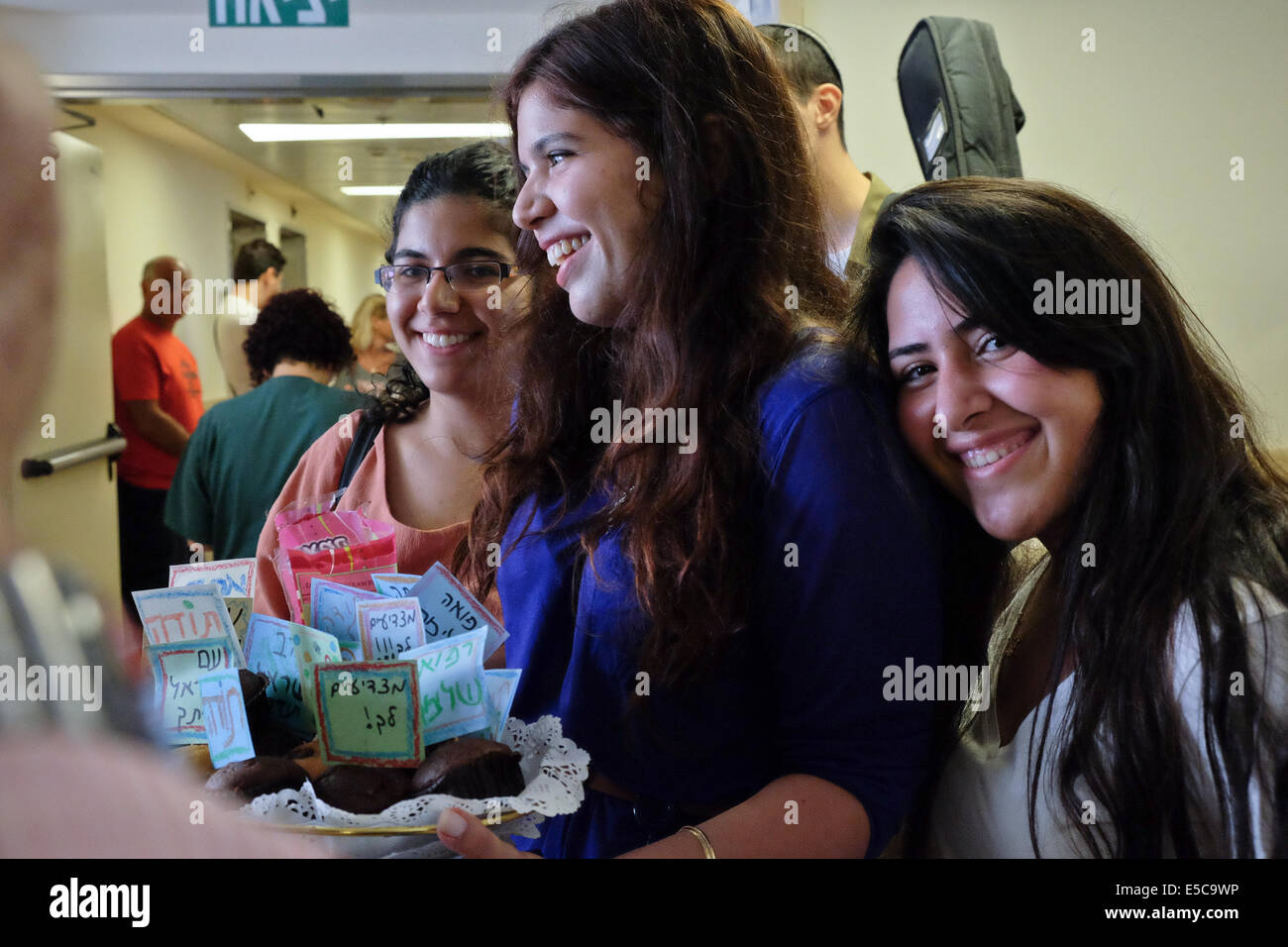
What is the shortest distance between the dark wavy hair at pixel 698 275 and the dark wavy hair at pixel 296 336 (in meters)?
1.66

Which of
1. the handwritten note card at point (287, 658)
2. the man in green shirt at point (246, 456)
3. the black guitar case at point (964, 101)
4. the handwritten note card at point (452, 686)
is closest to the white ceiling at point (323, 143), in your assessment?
the man in green shirt at point (246, 456)

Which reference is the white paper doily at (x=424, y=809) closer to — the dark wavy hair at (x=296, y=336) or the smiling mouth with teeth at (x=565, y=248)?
the smiling mouth with teeth at (x=565, y=248)

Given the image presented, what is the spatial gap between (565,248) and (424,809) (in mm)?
584

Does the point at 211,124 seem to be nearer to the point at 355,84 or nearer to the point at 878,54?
the point at 355,84

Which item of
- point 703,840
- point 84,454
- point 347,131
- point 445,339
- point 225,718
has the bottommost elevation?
point 703,840

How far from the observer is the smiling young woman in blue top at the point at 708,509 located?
2.95ft

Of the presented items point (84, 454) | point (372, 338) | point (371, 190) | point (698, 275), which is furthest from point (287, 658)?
point (371, 190)

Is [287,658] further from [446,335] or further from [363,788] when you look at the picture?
[446,335]

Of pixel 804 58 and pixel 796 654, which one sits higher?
pixel 804 58

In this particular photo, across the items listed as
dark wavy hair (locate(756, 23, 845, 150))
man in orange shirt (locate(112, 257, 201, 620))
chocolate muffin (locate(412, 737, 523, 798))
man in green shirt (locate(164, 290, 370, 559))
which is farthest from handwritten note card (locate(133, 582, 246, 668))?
man in orange shirt (locate(112, 257, 201, 620))

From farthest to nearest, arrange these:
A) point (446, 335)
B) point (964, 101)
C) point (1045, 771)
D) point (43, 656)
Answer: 1. point (964, 101)
2. point (446, 335)
3. point (1045, 771)
4. point (43, 656)

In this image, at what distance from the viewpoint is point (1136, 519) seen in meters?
0.89

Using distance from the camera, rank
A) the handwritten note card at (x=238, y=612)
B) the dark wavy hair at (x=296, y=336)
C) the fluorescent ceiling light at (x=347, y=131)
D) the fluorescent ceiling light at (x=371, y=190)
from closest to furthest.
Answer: the handwritten note card at (x=238, y=612)
the dark wavy hair at (x=296, y=336)
the fluorescent ceiling light at (x=347, y=131)
the fluorescent ceiling light at (x=371, y=190)

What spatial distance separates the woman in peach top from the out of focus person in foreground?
1208mm
